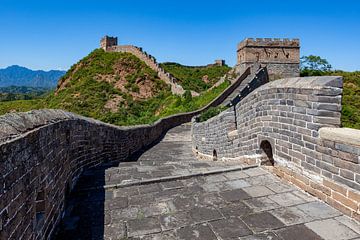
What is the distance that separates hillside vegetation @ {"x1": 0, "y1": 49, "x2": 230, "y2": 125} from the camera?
30.0 m

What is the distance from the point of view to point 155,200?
414 cm

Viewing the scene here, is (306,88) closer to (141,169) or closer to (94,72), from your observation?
(141,169)

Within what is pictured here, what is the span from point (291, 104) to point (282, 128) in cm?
46

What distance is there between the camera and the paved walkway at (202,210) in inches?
125

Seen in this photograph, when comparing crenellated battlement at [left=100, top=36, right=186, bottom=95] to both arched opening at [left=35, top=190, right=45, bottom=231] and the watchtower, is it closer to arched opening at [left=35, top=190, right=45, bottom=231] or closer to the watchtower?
the watchtower

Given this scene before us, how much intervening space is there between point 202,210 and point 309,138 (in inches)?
71.3

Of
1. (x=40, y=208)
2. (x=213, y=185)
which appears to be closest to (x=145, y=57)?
(x=213, y=185)

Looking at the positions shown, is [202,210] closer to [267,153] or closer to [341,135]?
[341,135]

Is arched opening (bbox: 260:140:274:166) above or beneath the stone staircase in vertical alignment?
beneath

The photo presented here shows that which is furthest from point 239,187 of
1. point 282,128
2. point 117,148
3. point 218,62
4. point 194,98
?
point 218,62

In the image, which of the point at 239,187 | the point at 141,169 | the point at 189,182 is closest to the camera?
the point at 239,187

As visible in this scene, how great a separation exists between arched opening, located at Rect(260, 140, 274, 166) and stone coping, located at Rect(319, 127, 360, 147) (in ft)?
5.73

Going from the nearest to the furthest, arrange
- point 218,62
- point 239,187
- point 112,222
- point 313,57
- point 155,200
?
point 112,222, point 155,200, point 239,187, point 313,57, point 218,62

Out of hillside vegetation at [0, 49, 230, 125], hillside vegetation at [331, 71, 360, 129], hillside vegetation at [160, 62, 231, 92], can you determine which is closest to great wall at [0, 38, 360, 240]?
hillside vegetation at [331, 71, 360, 129]
